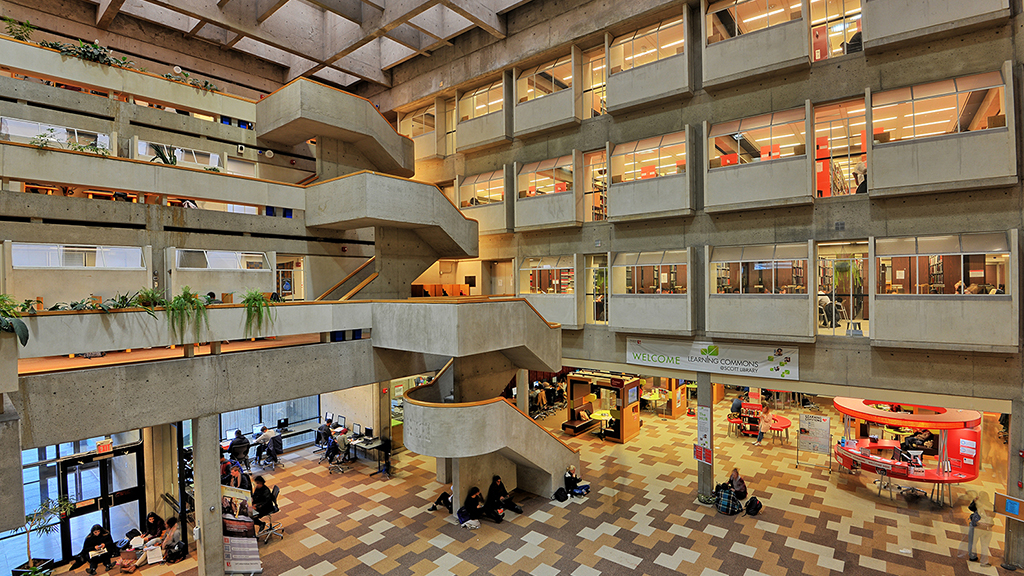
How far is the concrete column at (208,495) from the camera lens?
32.2 ft

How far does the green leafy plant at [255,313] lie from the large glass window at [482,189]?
10164 millimetres

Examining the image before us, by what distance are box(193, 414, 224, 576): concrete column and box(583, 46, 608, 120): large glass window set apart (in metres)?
14.5

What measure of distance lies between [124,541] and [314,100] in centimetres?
1312

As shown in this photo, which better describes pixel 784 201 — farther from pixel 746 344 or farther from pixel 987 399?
pixel 987 399

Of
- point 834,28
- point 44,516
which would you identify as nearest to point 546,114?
point 834,28

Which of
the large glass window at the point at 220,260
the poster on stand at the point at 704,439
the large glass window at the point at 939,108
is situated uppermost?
the large glass window at the point at 939,108

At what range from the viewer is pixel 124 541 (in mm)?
11141

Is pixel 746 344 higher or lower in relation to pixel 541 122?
lower

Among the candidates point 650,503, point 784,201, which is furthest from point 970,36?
point 650,503

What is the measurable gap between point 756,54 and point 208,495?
17.4m

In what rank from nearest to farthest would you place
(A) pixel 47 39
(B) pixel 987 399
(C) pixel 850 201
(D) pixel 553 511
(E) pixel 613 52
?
(B) pixel 987 399 < (C) pixel 850 201 < (D) pixel 553 511 < (A) pixel 47 39 < (E) pixel 613 52

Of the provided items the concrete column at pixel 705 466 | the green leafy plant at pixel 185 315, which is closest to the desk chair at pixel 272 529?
the green leafy plant at pixel 185 315

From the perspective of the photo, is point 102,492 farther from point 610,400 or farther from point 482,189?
point 610,400

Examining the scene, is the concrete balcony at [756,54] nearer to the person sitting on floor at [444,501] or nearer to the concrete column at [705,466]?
the concrete column at [705,466]
